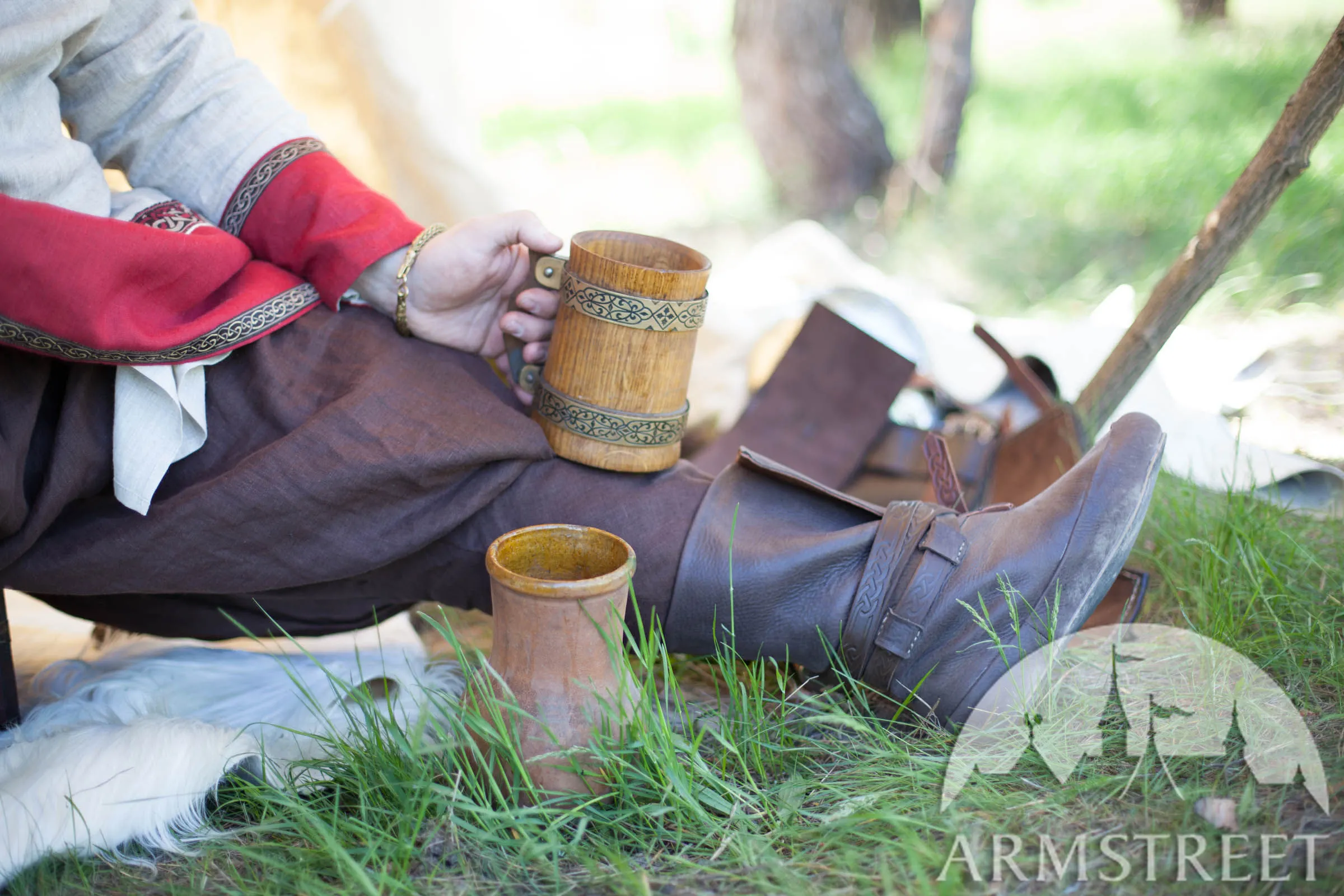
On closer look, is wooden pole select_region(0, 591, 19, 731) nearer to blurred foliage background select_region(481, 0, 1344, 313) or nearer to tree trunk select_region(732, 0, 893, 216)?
blurred foliage background select_region(481, 0, 1344, 313)

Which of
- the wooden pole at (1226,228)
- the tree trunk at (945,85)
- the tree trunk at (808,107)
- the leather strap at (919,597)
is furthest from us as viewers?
the tree trunk at (808,107)

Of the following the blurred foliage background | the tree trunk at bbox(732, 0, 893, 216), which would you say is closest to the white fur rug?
the blurred foliage background

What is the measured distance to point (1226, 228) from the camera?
1.67m

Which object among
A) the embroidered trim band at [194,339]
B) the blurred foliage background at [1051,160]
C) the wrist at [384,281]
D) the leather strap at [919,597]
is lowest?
the leather strap at [919,597]

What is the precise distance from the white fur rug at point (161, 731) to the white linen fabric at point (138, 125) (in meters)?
0.31

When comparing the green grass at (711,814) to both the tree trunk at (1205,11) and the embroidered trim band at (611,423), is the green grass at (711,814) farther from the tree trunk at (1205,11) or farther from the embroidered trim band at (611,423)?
the tree trunk at (1205,11)

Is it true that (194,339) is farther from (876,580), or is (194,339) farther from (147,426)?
(876,580)

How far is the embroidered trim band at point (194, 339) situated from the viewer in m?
1.14

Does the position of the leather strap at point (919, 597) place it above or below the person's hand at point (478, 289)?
below

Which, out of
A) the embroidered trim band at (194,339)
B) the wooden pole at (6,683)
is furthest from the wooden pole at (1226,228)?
the wooden pole at (6,683)

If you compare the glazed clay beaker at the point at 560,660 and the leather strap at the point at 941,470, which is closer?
the glazed clay beaker at the point at 560,660

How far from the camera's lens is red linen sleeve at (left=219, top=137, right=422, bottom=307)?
1386 mm

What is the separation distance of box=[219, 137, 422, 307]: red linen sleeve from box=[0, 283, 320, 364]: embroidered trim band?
0.16ft

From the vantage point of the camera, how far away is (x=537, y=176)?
5.18 meters
